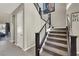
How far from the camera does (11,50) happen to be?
197 centimetres

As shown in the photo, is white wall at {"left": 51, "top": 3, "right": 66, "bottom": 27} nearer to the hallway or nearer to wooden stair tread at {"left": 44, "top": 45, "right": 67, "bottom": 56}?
wooden stair tread at {"left": 44, "top": 45, "right": 67, "bottom": 56}

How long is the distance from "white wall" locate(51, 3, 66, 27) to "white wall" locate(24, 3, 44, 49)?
0.21 m

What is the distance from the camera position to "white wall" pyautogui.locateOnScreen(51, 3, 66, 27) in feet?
6.12

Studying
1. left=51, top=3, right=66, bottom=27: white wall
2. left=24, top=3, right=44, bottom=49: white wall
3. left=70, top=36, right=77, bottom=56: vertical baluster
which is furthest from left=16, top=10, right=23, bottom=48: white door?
left=70, top=36, right=77, bottom=56: vertical baluster

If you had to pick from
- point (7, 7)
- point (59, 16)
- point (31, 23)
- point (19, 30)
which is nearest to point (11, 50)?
point (19, 30)

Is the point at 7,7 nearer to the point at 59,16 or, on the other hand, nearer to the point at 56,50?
the point at 59,16

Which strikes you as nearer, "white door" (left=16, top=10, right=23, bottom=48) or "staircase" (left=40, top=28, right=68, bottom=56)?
"staircase" (left=40, top=28, right=68, bottom=56)

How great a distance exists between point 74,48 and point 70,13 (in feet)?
1.87

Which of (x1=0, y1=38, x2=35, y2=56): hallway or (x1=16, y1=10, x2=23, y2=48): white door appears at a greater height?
(x1=16, y1=10, x2=23, y2=48): white door

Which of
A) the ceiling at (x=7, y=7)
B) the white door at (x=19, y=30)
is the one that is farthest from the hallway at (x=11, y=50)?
the ceiling at (x=7, y=7)

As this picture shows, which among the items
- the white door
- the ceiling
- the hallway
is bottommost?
the hallway

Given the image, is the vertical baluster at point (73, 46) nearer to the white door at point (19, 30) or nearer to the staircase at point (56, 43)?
→ the staircase at point (56, 43)

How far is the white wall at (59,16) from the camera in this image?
1.87 metres

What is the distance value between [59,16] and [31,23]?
1.59 ft
